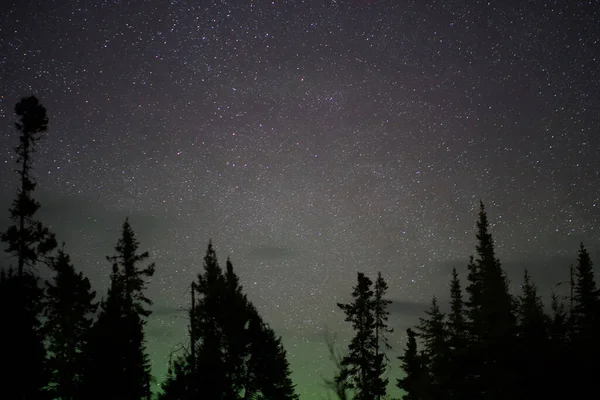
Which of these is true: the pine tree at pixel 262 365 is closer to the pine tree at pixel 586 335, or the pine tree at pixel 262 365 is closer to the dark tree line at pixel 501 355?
the dark tree line at pixel 501 355

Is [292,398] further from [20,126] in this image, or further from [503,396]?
[20,126]

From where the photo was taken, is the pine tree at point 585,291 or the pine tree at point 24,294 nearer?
the pine tree at point 24,294

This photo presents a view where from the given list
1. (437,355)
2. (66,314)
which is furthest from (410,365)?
(66,314)

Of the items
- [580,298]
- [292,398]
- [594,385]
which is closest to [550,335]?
[594,385]

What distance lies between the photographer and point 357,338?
35.8 m

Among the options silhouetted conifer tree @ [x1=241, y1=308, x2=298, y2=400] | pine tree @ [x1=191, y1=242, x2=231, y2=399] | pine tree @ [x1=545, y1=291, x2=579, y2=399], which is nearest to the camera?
pine tree @ [x1=545, y1=291, x2=579, y2=399]

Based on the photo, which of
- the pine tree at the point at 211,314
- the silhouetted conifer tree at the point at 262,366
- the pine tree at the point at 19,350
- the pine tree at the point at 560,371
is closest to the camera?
the pine tree at the point at 19,350

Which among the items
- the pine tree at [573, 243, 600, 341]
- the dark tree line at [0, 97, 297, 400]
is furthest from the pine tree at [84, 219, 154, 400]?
the pine tree at [573, 243, 600, 341]

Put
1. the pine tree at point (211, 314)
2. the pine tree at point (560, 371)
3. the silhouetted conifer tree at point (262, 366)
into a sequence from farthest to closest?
the silhouetted conifer tree at point (262, 366) → the pine tree at point (211, 314) → the pine tree at point (560, 371)

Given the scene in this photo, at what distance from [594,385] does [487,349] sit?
6.04 metres

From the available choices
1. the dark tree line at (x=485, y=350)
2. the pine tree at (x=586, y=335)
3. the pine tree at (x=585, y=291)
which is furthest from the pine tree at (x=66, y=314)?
the pine tree at (x=585, y=291)

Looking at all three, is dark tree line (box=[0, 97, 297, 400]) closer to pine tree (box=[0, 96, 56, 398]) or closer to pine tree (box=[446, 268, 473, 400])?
pine tree (box=[0, 96, 56, 398])

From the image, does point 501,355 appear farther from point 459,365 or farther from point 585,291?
point 585,291

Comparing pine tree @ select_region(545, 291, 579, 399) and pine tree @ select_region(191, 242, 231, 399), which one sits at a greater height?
pine tree @ select_region(191, 242, 231, 399)
